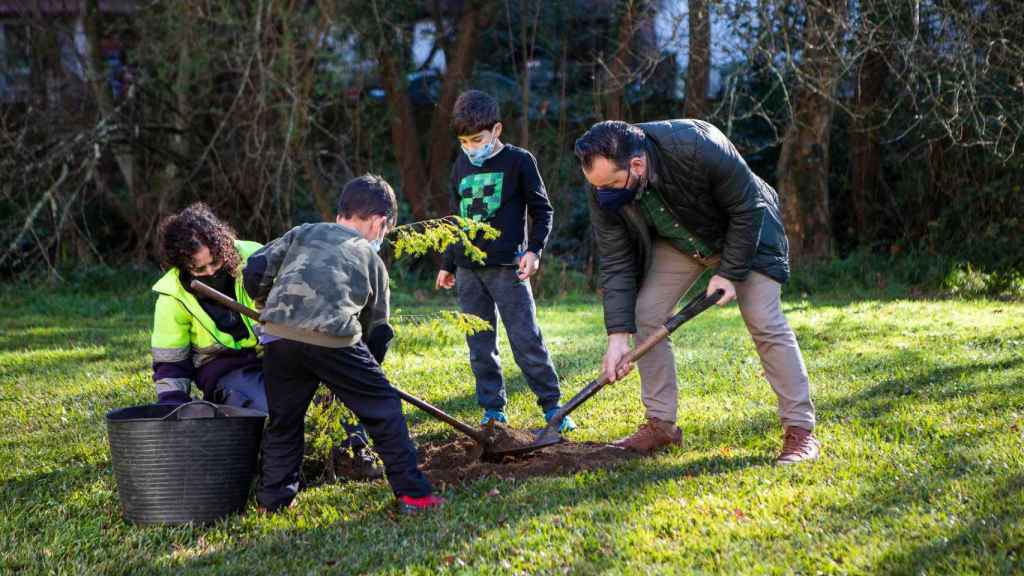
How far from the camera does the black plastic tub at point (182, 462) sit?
12.7 feet

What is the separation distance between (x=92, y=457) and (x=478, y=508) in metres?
2.24

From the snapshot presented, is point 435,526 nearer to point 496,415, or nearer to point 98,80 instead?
point 496,415

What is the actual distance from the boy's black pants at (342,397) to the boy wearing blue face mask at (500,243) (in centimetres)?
123

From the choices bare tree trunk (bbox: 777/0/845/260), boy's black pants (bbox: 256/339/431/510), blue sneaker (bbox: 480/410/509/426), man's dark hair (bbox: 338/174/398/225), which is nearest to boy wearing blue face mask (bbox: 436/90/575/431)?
blue sneaker (bbox: 480/410/509/426)

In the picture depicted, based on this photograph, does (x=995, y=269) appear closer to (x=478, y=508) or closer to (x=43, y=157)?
(x=478, y=508)

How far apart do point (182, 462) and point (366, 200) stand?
1257 mm

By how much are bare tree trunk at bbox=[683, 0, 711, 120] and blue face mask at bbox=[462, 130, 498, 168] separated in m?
6.11

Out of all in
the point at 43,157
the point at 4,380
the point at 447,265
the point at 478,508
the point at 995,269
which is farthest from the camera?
the point at 43,157

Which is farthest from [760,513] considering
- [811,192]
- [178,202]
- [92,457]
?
[178,202]

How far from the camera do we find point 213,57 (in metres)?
11.3

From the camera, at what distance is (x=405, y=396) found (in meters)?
4.11

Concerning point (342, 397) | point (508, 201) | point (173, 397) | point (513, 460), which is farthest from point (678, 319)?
point (173, 397)

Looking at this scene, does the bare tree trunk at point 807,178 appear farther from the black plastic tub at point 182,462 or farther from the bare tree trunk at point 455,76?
the black plastic tub at point 182,462

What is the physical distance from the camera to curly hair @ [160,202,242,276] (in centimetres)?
434
